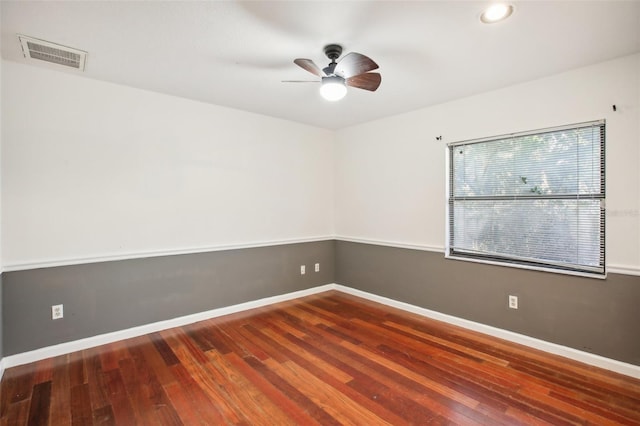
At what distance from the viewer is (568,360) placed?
8.68 ft

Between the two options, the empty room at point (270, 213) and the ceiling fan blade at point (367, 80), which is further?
the ceiling fan blade at point (367, 80)

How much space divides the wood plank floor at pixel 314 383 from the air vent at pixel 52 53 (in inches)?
102

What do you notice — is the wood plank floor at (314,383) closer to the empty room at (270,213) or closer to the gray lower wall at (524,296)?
the empty room at (270,213)

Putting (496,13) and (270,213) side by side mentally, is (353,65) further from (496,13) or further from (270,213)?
(270,213)

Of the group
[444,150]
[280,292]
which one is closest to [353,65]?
[444,150]

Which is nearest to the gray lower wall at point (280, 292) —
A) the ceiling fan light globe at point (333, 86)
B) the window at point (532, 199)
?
the window at point (532, 199)

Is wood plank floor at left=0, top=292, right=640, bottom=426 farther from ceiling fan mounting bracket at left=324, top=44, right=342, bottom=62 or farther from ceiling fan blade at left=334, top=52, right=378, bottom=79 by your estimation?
ceiling fan mounting bracket at left=324, top=44, right=342, bottom=62

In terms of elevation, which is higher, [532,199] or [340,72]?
[340,72]

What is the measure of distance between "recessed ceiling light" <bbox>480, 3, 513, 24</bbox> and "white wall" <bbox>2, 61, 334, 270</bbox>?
2.84 m

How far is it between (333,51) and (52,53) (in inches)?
88.4

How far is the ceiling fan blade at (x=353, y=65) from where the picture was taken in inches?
79.9

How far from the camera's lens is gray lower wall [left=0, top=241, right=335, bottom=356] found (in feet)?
8.60

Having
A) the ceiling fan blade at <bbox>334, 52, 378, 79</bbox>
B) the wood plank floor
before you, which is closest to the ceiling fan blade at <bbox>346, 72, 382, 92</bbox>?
the ceiling fan blade at <bbox>334, 52, 378, 79</bbox>

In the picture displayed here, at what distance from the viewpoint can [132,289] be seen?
123 inches
